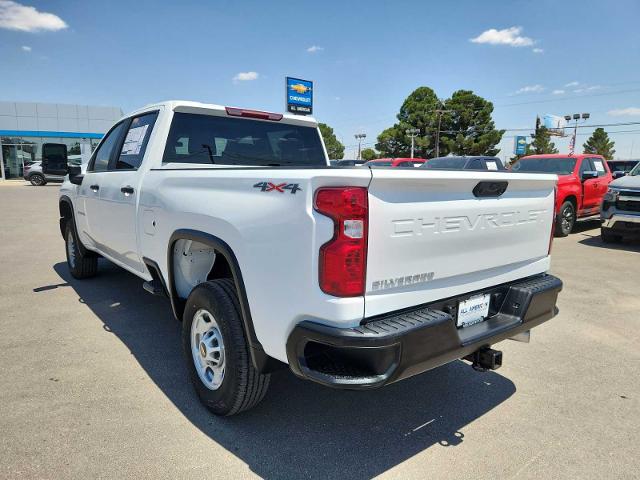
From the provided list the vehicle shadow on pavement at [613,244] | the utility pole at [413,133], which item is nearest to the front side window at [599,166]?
the vehicle shadow on pavement at [613,244]

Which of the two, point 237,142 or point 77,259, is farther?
point 77,259

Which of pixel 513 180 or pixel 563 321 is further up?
pixel 513 180

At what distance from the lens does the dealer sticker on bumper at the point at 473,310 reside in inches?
96.1

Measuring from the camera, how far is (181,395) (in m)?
3.04

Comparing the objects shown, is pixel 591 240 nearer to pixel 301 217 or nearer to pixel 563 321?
pixel 563 321

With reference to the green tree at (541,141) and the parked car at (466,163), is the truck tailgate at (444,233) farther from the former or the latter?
the green tree at (541,141)

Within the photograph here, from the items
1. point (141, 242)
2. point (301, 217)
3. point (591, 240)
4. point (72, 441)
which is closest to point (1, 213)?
point (141, 242)

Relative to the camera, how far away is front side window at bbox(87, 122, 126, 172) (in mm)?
4469

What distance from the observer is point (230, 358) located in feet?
8.14

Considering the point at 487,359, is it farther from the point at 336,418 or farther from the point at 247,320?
the point at 247,320

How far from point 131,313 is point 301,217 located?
3409mm

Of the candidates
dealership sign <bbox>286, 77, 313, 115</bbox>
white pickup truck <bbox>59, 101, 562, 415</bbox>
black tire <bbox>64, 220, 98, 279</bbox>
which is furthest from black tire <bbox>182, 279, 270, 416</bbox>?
dealership sign <bbox>286, 77, 313, 115</bbox>

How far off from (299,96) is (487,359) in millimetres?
28951

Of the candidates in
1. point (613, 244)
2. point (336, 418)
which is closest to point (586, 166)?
point (613, 244)
